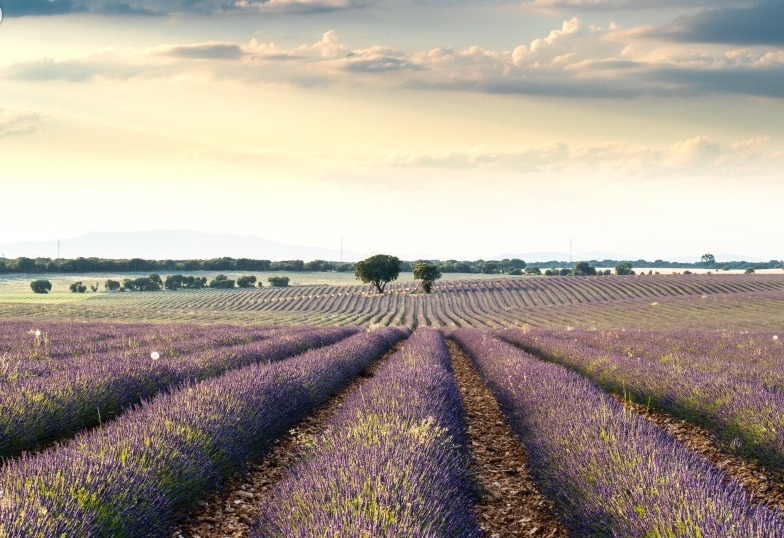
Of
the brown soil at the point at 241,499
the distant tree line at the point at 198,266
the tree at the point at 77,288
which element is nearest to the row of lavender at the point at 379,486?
the brown soil at the point at 241,499

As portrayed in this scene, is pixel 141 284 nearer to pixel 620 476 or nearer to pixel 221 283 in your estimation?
pixel 221 283

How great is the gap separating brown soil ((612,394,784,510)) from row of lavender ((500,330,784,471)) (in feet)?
0.33

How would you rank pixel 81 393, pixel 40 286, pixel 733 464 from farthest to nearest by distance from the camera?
pixel 40 286 → pixel 81 393 → pixel 733 464

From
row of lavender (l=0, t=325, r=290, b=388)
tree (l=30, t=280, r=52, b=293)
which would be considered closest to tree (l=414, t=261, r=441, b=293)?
tree (l=30, t=280, r=52, b=293)

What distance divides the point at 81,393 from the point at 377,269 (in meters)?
69.8

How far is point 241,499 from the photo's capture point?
17.9ft

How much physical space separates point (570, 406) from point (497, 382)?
3737mm

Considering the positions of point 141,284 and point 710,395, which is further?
point 141,284

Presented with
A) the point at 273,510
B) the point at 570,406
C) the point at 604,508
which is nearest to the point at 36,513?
the point at 273,510

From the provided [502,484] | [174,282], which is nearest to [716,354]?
[502,484]

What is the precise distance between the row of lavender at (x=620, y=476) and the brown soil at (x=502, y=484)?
0.17m

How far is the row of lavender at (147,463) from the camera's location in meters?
3.50

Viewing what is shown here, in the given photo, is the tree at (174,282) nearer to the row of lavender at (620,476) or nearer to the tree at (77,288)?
the tree at (77,288)

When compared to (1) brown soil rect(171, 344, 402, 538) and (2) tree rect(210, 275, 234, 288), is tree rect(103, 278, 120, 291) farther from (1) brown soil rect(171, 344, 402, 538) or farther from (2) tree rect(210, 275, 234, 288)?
(1) brown soil rect(171, 344, 402, 538)
